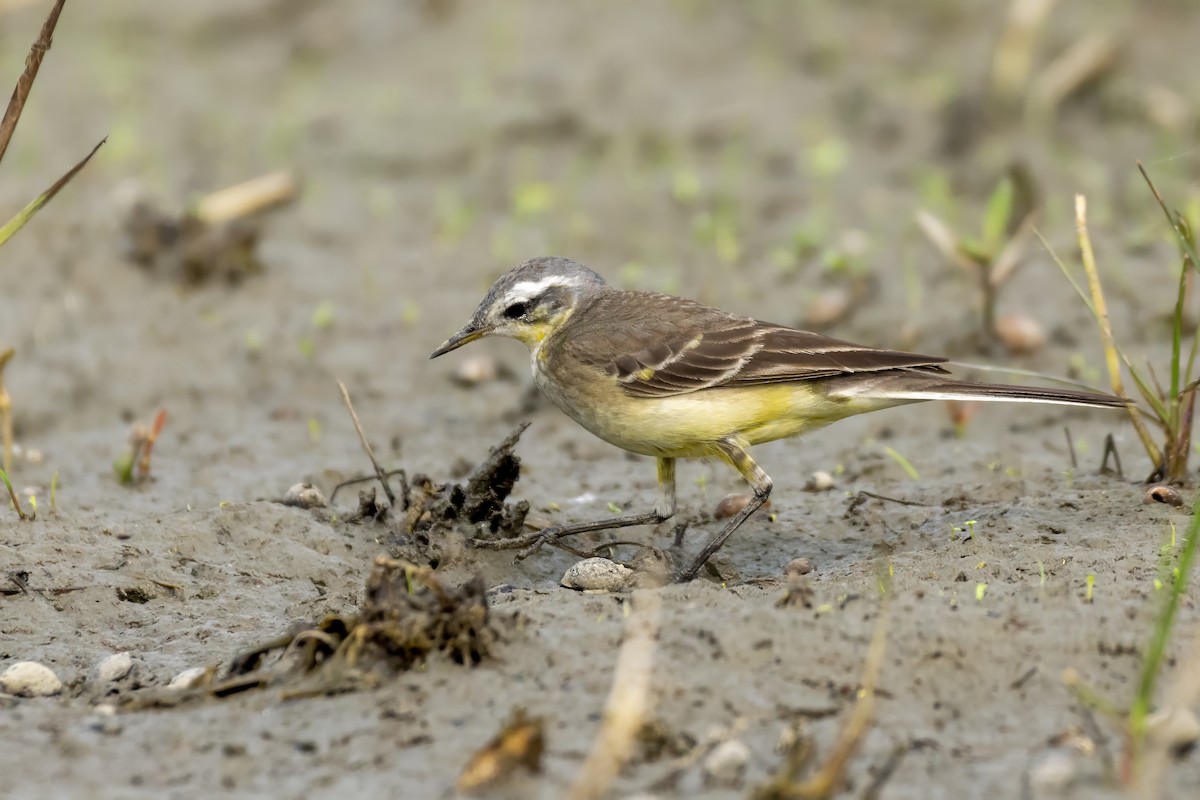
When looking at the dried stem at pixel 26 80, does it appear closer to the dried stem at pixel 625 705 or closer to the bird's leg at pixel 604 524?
the bird's leg at pixel 604 524

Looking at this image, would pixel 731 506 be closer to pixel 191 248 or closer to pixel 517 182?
pixel 191 248

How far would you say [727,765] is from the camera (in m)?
4.35

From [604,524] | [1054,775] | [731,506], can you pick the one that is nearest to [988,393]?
[731,506]

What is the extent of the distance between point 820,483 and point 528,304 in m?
1.83

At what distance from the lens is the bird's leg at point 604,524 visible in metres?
6.74

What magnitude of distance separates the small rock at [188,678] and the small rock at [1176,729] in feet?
10.2

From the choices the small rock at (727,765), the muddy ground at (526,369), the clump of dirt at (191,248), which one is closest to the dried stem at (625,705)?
the muddy ground at (526,369)

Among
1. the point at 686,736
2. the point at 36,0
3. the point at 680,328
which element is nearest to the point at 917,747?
the point at 686,736

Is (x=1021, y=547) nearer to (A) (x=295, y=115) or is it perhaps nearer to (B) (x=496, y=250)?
(B) (x=496, y=250)

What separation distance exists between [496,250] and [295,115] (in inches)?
134

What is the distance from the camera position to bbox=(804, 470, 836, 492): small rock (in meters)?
7.85

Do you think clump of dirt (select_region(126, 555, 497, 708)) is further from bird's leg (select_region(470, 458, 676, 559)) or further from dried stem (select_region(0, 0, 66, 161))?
dried stem (select_region(0, 0, 66, 161))

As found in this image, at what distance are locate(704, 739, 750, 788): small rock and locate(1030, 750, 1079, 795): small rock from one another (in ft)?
2.70

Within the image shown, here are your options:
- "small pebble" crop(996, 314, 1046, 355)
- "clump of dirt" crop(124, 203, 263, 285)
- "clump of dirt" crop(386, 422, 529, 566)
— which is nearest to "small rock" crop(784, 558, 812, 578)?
"clump of dirt" crop(386, 422, 529, 566)
